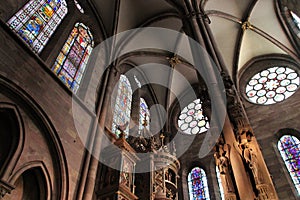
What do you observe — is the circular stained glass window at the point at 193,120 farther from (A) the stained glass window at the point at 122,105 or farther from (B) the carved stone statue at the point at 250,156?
(B) the carved stone statue at the point at 250,156

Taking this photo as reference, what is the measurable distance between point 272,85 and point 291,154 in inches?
136

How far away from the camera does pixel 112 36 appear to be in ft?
36.7

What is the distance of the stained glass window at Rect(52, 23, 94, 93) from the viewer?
8.19m

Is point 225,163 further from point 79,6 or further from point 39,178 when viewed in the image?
point 79,6

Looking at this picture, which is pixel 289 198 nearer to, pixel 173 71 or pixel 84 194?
pixel 84 194

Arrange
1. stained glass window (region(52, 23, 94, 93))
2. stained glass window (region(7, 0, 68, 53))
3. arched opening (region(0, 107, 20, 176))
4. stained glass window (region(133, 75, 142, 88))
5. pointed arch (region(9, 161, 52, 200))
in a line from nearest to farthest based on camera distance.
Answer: arched opening (region(0, 107, 20, 176)), pointed arch (region(9, 161, 52, 200)), stained glass window (region(7, 0, 68, 53)), stained glass window (region(52, 23, 94, 93)), stained glass window (region(133, 75, 142, 88))

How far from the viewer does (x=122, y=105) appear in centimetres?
1100

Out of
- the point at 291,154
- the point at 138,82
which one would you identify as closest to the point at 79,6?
the point at 138,82

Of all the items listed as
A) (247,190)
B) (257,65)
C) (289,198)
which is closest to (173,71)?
(257,65)

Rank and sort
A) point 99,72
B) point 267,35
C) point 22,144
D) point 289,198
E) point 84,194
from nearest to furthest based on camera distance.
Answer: point 22,144 < point 84,194 < point 289,198 < point 99,72 < point 267,35

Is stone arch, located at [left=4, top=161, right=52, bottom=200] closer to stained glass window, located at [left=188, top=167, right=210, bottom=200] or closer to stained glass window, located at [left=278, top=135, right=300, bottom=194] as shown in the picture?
stained glass window, located at [left=188, top=167, right=210, bottom=200]

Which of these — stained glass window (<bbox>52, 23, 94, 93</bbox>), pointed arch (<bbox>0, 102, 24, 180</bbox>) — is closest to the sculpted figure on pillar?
pointed arch (<bbox>0, 102, 24, 180</bbox>)

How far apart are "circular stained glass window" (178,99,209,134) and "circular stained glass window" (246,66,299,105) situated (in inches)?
92.4

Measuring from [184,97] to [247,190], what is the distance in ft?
32.2
